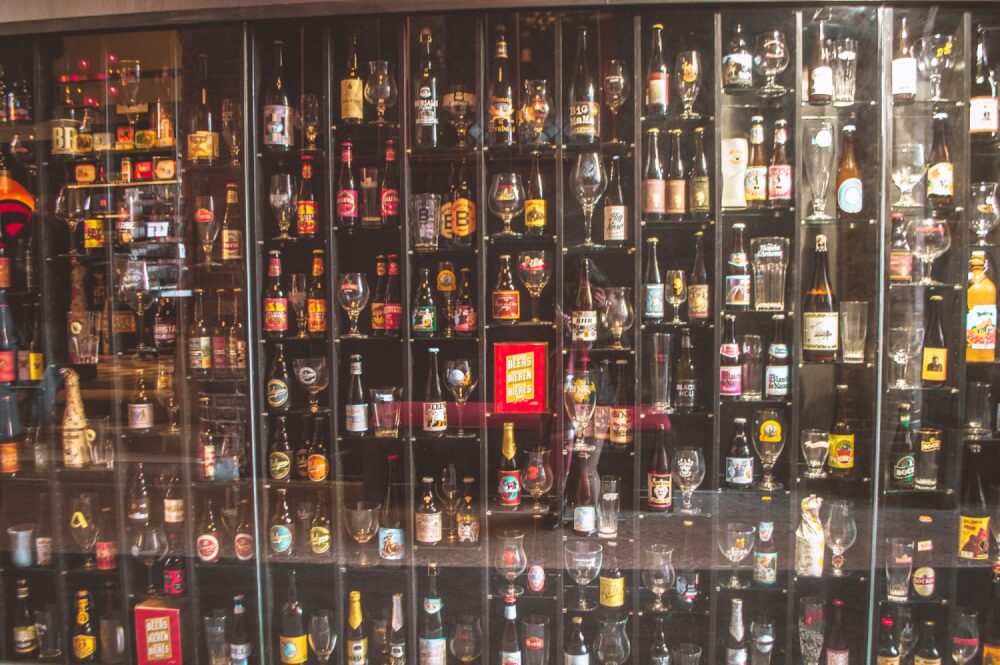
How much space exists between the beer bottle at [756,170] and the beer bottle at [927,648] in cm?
169

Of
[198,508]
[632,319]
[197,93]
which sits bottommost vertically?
[198,508]

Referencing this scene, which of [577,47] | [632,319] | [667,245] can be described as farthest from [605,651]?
[577,47]

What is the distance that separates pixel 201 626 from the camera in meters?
2.86

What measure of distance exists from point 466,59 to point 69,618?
2742 millimetres

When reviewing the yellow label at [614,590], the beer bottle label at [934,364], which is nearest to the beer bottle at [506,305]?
the yellow label at [614,590]

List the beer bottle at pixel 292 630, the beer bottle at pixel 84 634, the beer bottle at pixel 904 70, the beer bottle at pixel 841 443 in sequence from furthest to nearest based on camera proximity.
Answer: the beer bottle at pixel 84 634 < the beer bottle at pixel 292 630 < the beer bottle at pixel 841 443 < the beer bottle at pixel 904 70

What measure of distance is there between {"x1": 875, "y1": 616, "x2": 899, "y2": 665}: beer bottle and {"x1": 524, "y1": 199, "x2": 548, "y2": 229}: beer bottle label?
196cm

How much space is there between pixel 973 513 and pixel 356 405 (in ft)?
7.77

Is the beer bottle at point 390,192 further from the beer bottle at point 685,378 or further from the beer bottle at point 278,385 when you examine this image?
the beer bottle at point 685,378

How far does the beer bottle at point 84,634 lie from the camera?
2916 mm

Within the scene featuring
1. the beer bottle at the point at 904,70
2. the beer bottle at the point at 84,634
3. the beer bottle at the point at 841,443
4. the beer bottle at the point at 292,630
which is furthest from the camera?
the beer bottle at the point at 84,634

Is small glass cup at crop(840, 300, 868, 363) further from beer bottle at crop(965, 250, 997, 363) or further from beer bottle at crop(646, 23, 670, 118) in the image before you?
beer bottle at crop(646, 23, 670, 118)

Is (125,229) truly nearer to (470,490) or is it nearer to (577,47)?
(470,490)

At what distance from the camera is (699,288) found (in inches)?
109
